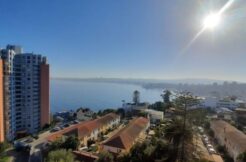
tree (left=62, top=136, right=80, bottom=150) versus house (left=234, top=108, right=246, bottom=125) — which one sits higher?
tree (left=62, top=136, right=80, bottom=150)

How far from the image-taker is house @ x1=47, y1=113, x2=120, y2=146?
65.8 feet

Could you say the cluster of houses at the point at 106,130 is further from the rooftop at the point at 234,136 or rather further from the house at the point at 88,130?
the rooftop at the point at 234,136

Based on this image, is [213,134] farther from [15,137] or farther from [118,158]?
[15,137]

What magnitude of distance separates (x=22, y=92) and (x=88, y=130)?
13.5 metres

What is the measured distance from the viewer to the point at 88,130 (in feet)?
71.4

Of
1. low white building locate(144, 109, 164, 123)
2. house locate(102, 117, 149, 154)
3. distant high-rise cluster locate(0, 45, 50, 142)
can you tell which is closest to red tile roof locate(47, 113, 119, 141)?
house locate(102, 117, 149, 154)

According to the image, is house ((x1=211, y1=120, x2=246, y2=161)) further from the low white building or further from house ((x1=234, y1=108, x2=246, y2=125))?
house ((x1=234, y1=108, x2=246, y2=125))

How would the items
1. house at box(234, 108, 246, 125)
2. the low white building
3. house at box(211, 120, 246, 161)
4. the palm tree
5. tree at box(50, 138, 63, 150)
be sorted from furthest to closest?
1. the low white building
2. house at box(234, 108, 246, 125)
3. house at box(211, 120, 246, 161)
4. tree at box(50, 138, 63, 150)
5. the palm tree

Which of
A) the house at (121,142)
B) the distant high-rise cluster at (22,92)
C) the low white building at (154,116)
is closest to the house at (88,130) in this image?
the house at (121,142)

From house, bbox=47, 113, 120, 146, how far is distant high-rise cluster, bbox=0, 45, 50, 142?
7993 mm

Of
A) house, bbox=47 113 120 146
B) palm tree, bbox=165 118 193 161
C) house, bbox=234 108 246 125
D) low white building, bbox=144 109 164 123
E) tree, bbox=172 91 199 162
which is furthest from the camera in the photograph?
low white building, bbox=144 109 164 123

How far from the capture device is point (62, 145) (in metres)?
17.0

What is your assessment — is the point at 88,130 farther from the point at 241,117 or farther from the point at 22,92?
the point at 241,117

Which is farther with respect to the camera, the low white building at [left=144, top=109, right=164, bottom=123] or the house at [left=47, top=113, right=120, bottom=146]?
the low white building at [left=144, top=109, right=164, bottom=123]
